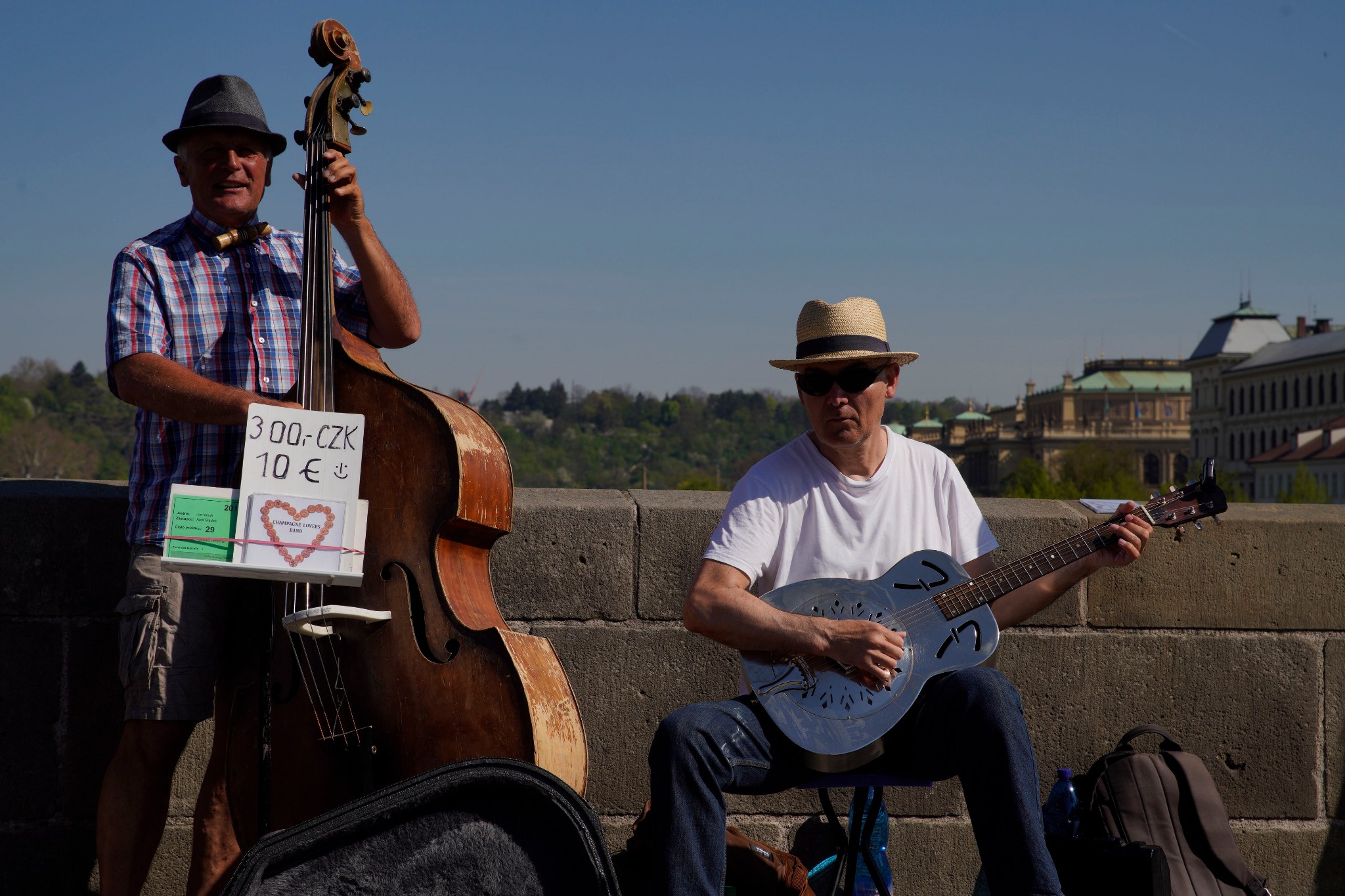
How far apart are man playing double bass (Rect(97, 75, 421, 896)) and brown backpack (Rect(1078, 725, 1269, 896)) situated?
231 centimetres

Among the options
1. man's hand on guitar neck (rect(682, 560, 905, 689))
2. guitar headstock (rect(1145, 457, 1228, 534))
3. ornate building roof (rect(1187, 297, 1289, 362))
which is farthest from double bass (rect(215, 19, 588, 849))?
ornate building roof (rect(1187, 297, 1289, 362))

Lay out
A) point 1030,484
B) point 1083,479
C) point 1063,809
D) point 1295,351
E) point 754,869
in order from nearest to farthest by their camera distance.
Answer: point 754,869, point 1063,809, point 1083,479, point 1295,351, point 1030,484

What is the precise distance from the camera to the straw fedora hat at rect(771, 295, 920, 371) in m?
3.26

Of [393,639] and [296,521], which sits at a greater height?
[296,521]

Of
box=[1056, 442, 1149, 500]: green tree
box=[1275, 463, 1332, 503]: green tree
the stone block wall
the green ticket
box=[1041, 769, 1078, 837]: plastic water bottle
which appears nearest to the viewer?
the green ticket

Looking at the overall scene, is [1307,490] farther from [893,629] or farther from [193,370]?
[193,370]

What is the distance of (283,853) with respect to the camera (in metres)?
2.30

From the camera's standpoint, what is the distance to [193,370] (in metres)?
3.04

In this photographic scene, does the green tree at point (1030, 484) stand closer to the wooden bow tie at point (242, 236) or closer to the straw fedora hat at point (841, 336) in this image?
the straw fedora hat at point (841, 336)

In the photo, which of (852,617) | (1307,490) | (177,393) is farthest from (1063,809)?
(1307,490)

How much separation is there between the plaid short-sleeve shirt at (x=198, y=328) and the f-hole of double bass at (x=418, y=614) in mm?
576

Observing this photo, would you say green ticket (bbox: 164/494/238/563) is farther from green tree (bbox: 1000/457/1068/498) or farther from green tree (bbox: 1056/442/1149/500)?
green tree (bbox: 1000/457/1068/498)

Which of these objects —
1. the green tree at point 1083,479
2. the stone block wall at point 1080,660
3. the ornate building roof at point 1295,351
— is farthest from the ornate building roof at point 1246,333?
the stone block wall at point 1080,660

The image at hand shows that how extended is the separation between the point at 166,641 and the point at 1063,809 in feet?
8.31
